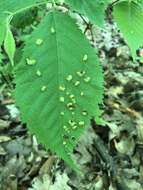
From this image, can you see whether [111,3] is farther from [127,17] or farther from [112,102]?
[112,102]

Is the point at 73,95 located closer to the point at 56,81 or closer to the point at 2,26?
the point at 56,81

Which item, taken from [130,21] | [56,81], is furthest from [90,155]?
[56,81]

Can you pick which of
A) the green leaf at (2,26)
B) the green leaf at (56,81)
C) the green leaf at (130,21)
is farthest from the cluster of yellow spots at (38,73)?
the green leaf at (130,21)

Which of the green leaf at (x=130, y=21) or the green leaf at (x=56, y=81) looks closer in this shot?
the green leaf at (x=56, y=81)

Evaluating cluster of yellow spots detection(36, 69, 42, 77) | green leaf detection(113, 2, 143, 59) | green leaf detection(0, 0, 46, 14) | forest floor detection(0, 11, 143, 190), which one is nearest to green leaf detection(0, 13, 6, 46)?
green leaf detection(0, 0, 46, 14)

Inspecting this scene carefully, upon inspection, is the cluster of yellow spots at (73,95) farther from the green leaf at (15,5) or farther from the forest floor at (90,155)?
the forest floor at (90,155)

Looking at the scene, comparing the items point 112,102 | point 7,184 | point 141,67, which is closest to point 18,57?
point 7,184
